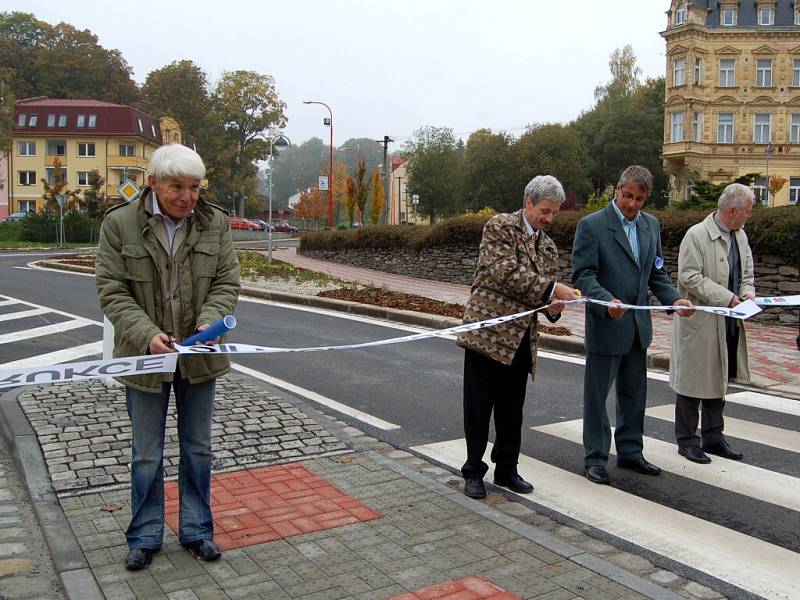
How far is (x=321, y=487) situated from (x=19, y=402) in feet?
10.6

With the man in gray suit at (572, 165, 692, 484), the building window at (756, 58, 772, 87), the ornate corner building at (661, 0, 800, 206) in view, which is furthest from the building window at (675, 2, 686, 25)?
the man in gray suit at (572, 165, 692, 484)

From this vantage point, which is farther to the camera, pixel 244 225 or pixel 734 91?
pixel 244 225

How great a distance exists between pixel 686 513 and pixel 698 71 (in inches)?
2358

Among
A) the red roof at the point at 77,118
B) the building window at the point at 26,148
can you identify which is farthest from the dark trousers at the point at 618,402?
the building window at the point at 26,148

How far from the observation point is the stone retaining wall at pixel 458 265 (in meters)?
14.0

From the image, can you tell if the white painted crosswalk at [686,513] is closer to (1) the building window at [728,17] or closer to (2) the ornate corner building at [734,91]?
(2) the ornate corner building at [734,91]

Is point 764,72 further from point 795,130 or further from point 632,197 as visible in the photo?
point 632,197

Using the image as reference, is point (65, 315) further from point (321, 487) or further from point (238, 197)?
point (238, 197)

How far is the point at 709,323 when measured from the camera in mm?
5961

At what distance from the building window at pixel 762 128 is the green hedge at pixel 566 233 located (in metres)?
39.3

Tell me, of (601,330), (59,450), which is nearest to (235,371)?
(59,450)

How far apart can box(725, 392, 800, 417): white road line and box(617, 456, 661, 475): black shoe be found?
2551 millimetres

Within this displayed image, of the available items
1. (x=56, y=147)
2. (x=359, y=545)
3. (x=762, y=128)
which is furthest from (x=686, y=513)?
(x=56, y=147)

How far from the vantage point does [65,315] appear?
14.4m
